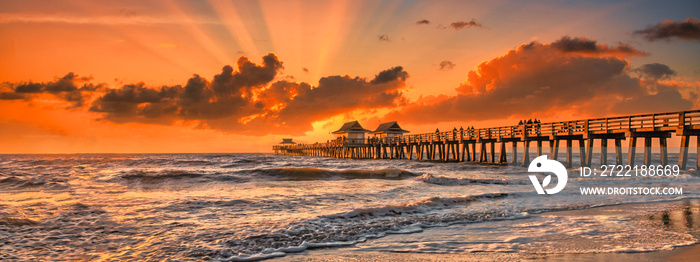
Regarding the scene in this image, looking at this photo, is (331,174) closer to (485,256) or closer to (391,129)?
(485,256)

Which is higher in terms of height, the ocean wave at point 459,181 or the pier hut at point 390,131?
the pier hut at point 390,131

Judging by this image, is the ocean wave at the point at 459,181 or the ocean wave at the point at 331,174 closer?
the ocean wave at the point at 459,181

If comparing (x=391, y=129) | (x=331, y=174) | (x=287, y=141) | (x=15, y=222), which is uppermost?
(x=391, y=129)

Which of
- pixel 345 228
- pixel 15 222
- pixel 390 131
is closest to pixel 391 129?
pixel 390 131

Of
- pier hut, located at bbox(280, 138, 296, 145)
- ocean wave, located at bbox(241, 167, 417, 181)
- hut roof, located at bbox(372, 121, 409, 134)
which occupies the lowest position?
ocean wave, located at bbox(241, 167, 417, 181)

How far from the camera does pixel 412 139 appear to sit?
1930 inches

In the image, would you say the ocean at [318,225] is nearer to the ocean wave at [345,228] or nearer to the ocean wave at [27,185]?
the ocean wave at [345,228]

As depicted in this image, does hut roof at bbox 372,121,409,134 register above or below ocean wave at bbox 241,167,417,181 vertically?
above

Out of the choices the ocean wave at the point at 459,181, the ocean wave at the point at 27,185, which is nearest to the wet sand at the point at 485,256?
the ocean wave at the point at 459,181

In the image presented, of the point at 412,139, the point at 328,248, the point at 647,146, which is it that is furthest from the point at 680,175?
the point at 412,139

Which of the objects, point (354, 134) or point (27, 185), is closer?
point (27, 185)

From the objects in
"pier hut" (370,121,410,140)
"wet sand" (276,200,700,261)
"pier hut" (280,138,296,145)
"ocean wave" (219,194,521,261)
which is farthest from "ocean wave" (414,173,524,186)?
"pier hut" (280,138,296,145)

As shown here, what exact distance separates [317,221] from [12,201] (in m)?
9.82

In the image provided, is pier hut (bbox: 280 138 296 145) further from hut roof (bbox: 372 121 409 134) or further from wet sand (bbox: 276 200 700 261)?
wet sand (bbox: 276 200 700 261)
